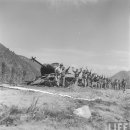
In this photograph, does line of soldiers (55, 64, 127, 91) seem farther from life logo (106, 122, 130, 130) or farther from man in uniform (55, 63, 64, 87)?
life logo (106, 122, 130, 130)

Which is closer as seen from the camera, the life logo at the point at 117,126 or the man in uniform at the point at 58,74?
the life logo at the point at 117,126

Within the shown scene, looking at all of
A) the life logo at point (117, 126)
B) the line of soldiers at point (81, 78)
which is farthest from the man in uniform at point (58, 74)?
the life logo at point (117, 126)

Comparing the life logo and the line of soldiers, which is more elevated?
the line of soldiers

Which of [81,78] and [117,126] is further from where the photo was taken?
[81,78]

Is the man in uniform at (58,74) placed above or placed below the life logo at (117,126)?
above

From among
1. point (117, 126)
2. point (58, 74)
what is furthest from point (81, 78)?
point (117, 126)

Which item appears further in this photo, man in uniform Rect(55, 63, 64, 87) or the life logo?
man in uniform Rect(55, 63, 64, 87)

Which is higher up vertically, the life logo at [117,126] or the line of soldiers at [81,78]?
the line of soldiers at [81,78]

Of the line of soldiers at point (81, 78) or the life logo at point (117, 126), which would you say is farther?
the line of soldiers at point (81, 78)

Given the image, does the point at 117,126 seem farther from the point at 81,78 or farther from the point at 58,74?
the point at 81,78

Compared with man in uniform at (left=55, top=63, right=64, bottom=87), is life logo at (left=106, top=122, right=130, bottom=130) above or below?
below

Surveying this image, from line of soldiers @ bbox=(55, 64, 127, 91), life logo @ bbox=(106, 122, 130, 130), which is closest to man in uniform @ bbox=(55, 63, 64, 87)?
line of soldiers @ bbox=(55, 64, 127, 91)

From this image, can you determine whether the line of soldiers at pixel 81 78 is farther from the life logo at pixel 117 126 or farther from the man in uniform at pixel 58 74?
the life logo at pixel 117 126

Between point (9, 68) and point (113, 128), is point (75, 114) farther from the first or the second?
point (9, 68)
